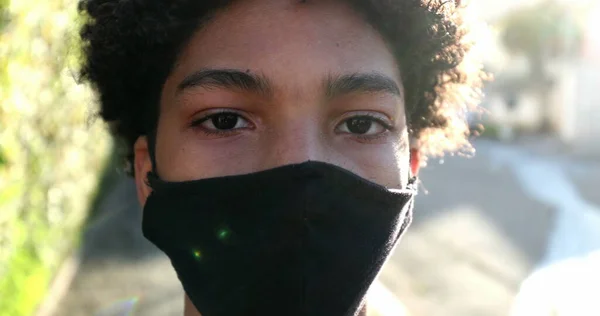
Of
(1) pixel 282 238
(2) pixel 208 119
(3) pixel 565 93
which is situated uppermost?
(3) pixel 565 93

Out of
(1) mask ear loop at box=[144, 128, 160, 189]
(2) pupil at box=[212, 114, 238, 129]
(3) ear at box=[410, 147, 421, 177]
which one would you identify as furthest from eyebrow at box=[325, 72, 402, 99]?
(1) mask ear loop at box=[144, 128, 160, 189]

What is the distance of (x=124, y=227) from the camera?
18.9 feet

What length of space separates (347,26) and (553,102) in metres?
16.1

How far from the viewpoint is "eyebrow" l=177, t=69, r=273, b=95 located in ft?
4.62

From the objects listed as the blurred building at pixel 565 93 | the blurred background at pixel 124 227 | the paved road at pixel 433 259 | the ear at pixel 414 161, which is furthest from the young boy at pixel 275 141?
the blurred building at pixel 565 93

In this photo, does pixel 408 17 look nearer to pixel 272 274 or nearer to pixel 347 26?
pixel 347 26

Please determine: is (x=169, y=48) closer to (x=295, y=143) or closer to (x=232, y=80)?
(x=232, y=80)

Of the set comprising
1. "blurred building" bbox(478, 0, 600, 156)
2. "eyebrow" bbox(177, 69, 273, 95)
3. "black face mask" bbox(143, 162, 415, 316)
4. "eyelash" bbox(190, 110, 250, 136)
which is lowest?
"black face mask" bbox(143, 162, 415, 316)

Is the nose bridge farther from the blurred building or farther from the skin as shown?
the blurred building

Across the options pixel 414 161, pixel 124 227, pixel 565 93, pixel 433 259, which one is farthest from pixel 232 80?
pixel 565 93

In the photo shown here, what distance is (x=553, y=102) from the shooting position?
1622 cm

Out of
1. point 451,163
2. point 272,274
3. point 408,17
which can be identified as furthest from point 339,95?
point 451,163

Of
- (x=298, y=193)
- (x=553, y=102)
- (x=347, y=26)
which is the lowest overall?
(x=298, y=193)

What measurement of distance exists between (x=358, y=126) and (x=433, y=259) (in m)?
4.31
